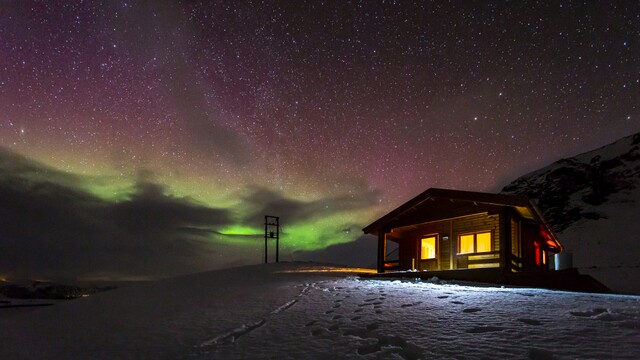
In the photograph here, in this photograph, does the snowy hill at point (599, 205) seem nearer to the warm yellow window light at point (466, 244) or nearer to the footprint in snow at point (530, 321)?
Result: the warm yellow window light at point (466, 244)

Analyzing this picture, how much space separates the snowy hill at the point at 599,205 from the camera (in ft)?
155

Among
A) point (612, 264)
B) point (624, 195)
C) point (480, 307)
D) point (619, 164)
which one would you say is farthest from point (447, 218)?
point (619, 164)

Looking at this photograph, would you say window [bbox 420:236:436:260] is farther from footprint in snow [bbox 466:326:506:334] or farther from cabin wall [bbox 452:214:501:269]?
footprint in snow [bbox 466:326:506:334]

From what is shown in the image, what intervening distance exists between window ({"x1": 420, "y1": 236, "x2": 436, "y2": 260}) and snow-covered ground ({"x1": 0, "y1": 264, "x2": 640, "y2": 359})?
1248 centimetres

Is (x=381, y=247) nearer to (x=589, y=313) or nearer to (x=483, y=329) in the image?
(x=589, y=313)

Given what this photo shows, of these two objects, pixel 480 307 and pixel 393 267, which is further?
pixel 393 267

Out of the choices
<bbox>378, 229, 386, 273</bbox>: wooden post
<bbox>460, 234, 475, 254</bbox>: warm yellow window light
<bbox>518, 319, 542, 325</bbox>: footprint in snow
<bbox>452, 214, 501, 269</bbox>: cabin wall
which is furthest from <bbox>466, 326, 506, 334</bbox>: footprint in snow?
<bbox>378, 229, 386, 273</bbox>: wooden post

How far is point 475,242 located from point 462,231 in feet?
2.55

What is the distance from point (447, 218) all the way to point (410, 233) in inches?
159

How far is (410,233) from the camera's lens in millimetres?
22547

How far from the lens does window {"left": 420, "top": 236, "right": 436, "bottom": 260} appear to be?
21.9m

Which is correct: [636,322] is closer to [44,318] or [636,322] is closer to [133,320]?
[133,320]

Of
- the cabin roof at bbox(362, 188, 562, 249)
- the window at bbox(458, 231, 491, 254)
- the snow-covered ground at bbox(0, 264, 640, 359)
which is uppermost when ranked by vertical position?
the cabin roof at bbox(362, 188, 562, 249)

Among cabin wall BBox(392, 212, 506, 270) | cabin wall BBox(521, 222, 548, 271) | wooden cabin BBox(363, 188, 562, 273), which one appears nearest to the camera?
wooden cabin BBox(363, 188, 562, 273)
